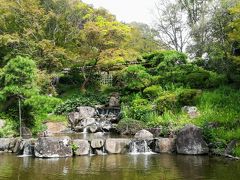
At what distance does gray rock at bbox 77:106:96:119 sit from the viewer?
25513 mm

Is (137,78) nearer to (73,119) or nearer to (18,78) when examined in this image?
(73,119)

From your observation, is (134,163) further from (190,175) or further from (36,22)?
(36,22)

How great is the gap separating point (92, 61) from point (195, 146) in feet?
63.6

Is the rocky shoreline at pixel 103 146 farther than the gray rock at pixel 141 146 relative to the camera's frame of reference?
No

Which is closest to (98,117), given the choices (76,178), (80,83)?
(80,83)

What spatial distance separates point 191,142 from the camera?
1466 centimetres

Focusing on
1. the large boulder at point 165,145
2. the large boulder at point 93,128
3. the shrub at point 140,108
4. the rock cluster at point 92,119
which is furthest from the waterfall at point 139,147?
the large boulder at point 93,128

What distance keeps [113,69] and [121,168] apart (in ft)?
73.2

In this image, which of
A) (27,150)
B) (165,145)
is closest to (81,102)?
(27,150)

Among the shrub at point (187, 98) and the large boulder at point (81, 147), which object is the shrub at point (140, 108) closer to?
the shrub at point (187, 98)

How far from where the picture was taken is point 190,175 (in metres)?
10.4

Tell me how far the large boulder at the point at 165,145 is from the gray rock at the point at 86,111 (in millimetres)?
10785

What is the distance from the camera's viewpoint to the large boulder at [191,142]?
47.9 ft

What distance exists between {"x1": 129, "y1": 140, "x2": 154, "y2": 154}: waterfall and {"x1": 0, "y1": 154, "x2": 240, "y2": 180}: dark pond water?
1.07m
